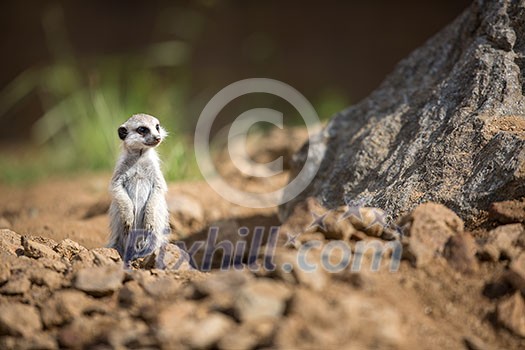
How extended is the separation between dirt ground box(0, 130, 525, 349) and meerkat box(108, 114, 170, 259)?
0.94m

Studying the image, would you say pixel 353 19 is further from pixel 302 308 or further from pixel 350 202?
pixel 302 308

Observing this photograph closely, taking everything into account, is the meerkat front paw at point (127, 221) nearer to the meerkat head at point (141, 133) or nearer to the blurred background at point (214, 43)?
the meerkat head at point (141, 133)

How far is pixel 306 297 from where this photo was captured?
1797 mm

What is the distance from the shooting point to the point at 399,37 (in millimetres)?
9609

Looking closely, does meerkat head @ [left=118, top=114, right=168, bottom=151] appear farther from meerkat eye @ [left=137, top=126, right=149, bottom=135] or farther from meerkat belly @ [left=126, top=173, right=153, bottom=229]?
meerkat belly @ [left=126, top=173, right=153, bottom=229]

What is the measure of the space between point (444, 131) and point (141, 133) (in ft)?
5.73

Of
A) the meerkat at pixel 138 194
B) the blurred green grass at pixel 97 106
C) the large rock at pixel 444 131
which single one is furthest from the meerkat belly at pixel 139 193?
the blurred green grass at pixel 97 106

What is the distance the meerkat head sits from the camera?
3.64 metres

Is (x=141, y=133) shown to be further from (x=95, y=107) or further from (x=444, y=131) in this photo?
(x=95, y=107)

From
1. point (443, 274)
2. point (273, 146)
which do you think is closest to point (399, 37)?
point (273, 146)

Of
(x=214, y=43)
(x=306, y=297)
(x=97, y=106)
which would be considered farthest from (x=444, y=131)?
(x=214, y=43)

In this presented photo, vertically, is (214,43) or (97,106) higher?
(214,43)

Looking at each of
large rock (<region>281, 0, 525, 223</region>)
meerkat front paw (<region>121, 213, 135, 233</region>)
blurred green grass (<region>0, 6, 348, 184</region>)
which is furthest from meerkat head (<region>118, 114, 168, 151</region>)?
blurred green grass (<region>0, 6, 348, 184</region>)

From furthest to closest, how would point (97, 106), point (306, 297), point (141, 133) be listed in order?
point (97, 106) → point (141, 133) → point (306, 297)
